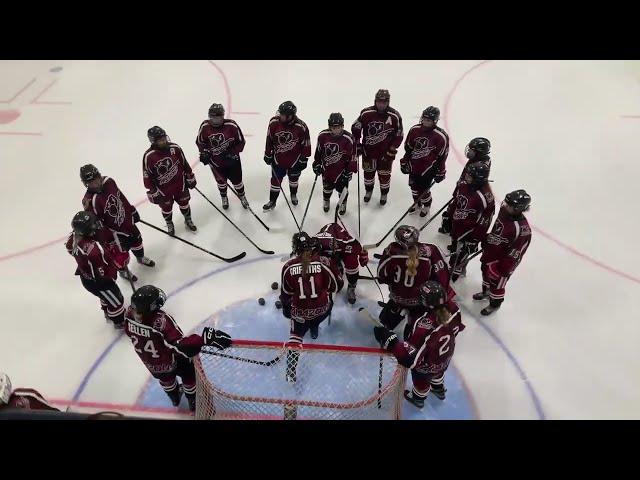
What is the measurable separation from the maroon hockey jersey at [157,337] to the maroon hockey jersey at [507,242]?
6.67 feet

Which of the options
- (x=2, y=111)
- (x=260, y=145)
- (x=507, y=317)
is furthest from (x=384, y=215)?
(x=2, y=111)

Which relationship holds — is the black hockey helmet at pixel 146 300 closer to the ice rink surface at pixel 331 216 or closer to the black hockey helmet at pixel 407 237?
the ice rink surface at pixel 331 216

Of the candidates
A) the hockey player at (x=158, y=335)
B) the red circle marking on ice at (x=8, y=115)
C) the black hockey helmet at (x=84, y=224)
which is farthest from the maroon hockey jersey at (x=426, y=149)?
the red circle marking on ice at (x=8, y=115)

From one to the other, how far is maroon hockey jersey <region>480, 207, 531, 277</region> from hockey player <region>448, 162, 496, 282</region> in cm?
21

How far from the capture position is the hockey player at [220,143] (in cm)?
400

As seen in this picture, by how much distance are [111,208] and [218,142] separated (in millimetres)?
1106

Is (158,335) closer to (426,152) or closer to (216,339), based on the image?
(216,339)

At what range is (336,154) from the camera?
398cm

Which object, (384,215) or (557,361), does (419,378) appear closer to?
(557,361)

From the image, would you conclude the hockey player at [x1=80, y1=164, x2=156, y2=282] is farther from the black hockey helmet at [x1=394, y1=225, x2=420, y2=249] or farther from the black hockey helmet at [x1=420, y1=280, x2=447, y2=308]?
the black hockey helmet at [x1=420, y1=280, x2=447, y2=308]

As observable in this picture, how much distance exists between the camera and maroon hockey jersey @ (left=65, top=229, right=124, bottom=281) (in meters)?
2.95

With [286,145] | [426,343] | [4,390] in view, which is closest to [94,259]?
[4,390]

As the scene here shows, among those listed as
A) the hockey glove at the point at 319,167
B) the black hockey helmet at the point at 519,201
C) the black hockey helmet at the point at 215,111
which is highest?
the black hockey helmet at the point at 215,111

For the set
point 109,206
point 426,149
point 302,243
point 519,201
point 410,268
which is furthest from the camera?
point 426,149
